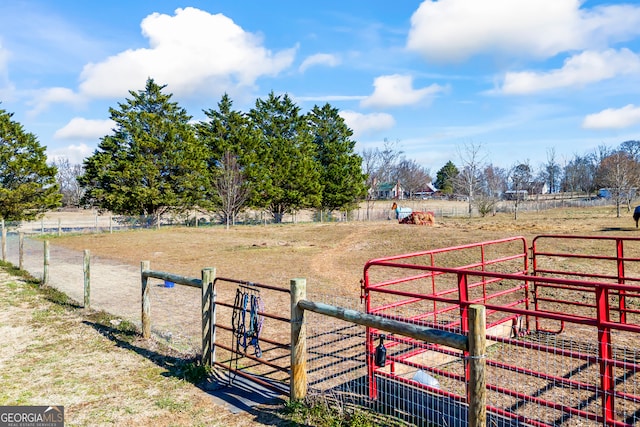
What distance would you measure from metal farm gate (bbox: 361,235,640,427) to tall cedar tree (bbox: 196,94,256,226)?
2999cm

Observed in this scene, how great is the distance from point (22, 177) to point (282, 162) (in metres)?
21.6

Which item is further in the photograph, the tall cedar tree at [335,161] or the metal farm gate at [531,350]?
the tall cedar tree at [335,161]

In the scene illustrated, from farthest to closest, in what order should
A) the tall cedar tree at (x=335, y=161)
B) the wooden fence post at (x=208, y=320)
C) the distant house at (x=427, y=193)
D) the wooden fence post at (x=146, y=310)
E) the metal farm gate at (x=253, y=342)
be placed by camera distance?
the distant house at (x=427, y=193)
the tall cedar tree at (x=335, y=161)
the wooden fence post at (x=146, y=310)
the wooden fence post at (x=208, y=320)
the metal farm gate at (x=253, y=342)

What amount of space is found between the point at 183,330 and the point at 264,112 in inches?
1598

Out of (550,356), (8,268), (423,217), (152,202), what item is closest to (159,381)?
(550,356)

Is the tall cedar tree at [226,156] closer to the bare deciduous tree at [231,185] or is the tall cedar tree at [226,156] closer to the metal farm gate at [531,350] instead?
the bare deciduous tree at [231,185]

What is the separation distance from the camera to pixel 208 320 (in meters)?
5.34

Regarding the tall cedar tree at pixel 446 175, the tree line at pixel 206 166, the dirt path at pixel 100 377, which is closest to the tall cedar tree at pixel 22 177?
the tree line at pixel 206 166

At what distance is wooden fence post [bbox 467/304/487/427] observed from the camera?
3.01m

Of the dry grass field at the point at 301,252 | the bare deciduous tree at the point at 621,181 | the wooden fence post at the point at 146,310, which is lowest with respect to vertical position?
the dry grass field at the point at 301,252

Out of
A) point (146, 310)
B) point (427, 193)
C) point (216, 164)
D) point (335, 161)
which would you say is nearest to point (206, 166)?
point (216, 164)

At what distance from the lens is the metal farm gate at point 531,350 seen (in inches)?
151

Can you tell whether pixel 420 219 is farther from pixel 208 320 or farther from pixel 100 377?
pixel 100 377

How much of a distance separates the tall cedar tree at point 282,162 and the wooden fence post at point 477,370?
3795cm
